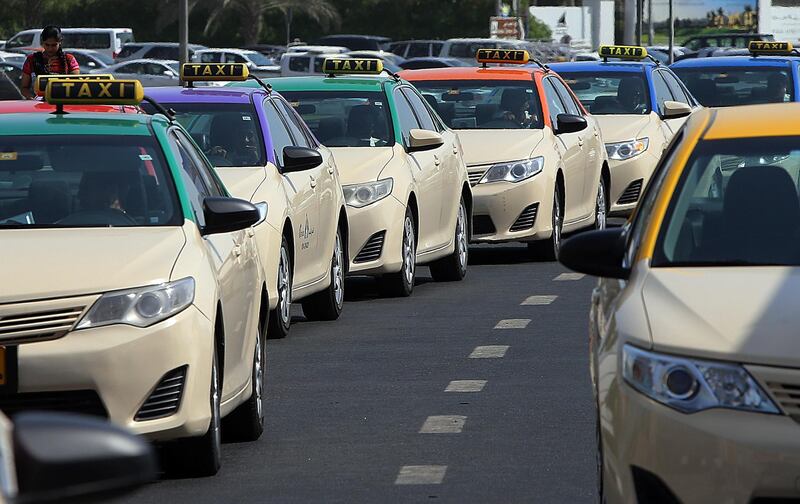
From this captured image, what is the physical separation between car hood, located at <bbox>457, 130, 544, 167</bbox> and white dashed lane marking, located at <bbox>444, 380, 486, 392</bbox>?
7.05 m

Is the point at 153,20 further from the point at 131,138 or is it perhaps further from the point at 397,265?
the point at 131,138

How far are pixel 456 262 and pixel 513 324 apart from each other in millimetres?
3125

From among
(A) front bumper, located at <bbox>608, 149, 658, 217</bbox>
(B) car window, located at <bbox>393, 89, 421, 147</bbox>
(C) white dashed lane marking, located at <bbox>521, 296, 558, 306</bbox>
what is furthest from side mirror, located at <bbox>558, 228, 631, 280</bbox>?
(A) front bumper, located at <bbox>608, 149, 658, 217</bbox>

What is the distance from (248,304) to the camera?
8.38 m

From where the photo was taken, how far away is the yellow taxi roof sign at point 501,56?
63.3 ft

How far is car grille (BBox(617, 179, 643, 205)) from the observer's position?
20359mm

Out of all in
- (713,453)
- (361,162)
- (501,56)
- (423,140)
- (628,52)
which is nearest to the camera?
(713,453)

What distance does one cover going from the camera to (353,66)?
16.9 metres

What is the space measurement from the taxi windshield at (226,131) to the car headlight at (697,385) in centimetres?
729

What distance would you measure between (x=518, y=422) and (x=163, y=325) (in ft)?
7.01

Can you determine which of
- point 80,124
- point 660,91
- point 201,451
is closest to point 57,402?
point 201,451

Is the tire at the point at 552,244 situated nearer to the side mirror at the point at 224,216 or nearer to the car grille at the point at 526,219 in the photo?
the car grille at the point at 526,219

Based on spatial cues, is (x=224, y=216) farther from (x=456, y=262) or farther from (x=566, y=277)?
(x=566, y=277)

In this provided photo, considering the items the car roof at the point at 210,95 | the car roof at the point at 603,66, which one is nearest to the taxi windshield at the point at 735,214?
the car roof at the point at 210,95
